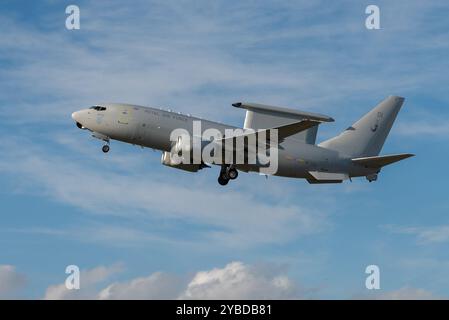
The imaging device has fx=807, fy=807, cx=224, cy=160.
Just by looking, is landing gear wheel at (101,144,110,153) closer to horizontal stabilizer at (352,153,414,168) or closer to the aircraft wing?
the aircraft wing

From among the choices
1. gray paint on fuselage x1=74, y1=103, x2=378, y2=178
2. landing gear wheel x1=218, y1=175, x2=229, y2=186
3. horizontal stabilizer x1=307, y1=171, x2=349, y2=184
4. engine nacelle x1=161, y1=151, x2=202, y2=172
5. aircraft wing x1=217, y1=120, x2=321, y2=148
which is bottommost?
landing gear wheel x1=218, y1=175, x2=229, y2=186

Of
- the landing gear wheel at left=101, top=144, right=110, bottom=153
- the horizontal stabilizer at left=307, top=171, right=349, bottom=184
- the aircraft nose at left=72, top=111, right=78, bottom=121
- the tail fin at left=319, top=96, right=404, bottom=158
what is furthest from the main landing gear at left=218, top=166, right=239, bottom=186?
the aircraft nose at left=72, top=111, right=78, bottom=121

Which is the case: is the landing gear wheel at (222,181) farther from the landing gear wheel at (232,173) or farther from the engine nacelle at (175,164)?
the engine nacelle at (175,164)

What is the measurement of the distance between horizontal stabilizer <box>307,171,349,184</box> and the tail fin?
102 inches

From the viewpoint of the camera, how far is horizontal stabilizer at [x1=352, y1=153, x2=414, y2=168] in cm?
7549

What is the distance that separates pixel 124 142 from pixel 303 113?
1737cm

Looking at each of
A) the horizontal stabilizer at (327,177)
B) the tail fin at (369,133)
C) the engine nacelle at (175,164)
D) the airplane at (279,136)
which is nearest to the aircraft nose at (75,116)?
the airplane at (279,136)

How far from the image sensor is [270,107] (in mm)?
77500

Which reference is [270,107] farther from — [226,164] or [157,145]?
[157,145]

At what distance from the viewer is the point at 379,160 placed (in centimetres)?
7725

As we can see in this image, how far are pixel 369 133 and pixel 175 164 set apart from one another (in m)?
21.3

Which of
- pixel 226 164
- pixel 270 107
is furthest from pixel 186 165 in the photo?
pixel 270 107

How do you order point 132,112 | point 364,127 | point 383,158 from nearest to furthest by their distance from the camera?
point 132,112 → point 383,158 → point 364,127

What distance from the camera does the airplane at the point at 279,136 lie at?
71.7 metres
